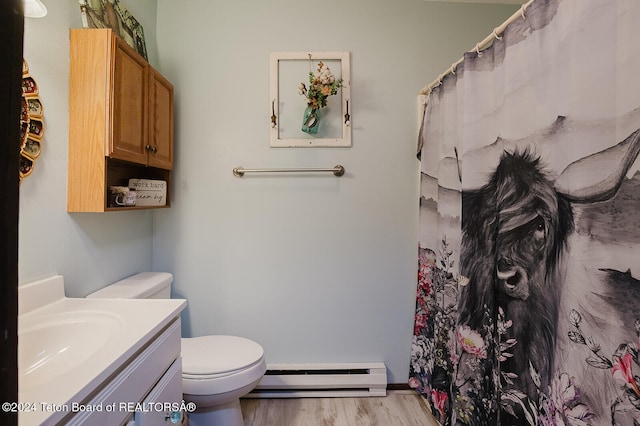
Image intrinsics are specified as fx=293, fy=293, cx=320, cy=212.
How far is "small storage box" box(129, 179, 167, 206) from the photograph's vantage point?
1411 mm

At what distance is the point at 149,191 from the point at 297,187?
799 millimetres

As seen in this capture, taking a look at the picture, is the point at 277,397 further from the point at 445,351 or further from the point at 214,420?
the point at 445,351

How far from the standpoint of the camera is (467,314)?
125 cm

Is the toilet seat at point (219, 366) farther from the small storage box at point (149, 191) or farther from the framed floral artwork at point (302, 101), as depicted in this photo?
the framed floral artwork at point (302, 101)

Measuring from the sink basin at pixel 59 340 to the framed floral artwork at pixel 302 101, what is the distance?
123cm

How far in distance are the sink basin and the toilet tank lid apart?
0.28 metres

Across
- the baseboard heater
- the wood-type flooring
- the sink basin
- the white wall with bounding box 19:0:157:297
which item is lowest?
the wood-type flooring

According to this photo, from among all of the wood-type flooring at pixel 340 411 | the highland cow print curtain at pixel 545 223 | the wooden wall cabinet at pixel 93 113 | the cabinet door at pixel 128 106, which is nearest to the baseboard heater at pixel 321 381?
the wood-type flooring at pixel 340 411

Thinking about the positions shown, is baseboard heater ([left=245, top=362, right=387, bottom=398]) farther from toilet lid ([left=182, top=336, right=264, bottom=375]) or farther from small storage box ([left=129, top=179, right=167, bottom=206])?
small storage box ([left=129, top=179, right=167, bottom=206])

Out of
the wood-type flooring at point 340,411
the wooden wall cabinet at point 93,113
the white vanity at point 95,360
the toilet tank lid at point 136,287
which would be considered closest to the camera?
the white vanity at point 95,360

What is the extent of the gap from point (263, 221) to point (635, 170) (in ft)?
5.18

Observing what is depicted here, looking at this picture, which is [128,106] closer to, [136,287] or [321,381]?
[136,287]

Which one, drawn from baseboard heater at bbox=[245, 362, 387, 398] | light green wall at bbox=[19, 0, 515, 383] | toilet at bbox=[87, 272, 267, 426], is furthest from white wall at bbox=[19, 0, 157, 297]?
baseboard heater at bbox=[245, 362, 387, 398]

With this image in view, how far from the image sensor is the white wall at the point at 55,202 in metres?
1.02
